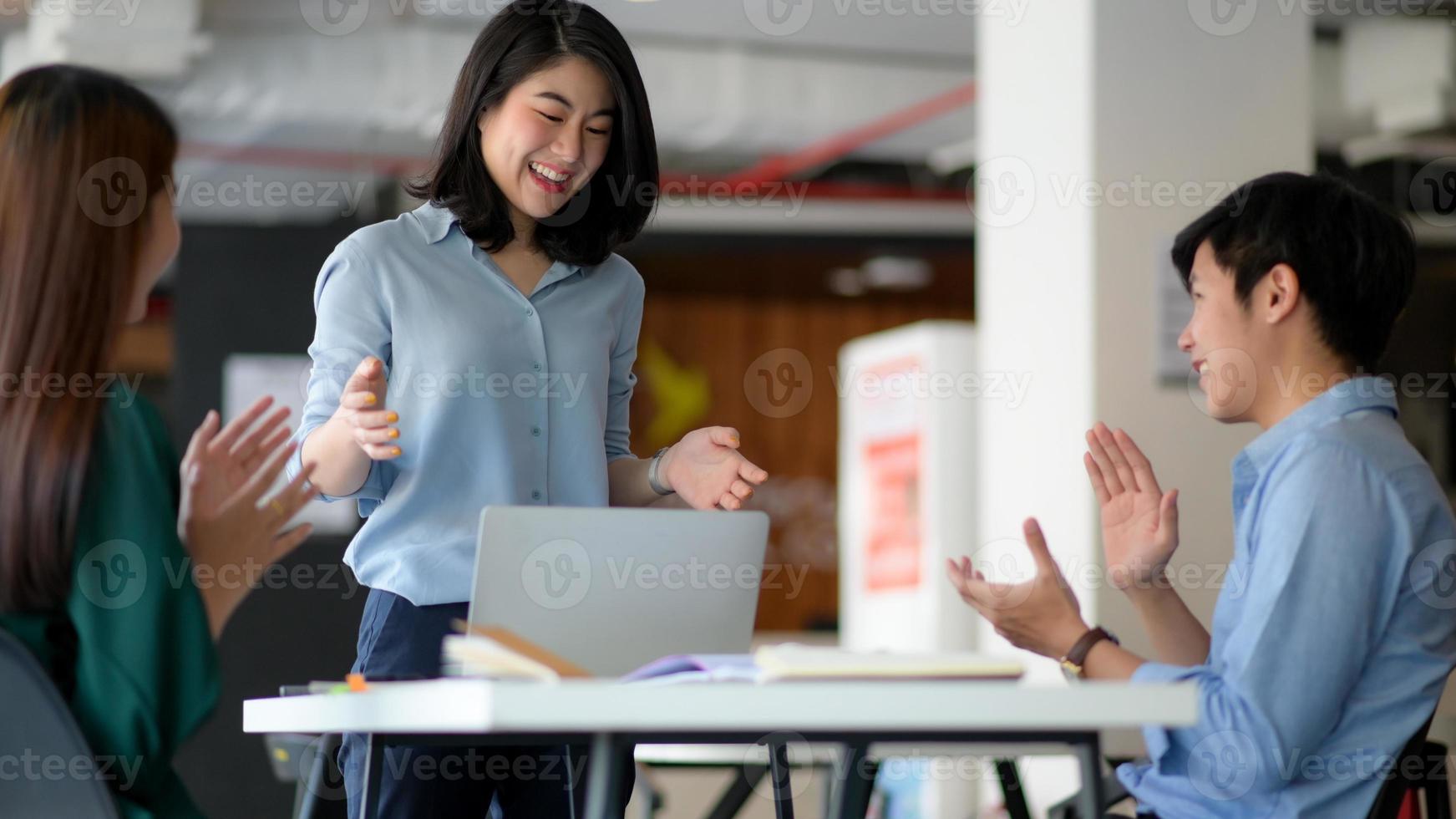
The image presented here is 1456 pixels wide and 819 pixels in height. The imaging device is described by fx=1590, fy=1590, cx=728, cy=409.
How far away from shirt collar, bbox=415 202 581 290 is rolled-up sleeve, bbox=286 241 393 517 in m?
0.11

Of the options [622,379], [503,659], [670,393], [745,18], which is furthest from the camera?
[670,393]

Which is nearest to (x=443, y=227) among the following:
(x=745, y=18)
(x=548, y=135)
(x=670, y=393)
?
(x=548, y=135)

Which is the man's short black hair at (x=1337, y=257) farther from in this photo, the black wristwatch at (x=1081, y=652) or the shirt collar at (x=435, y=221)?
the shirt collar at (x=435, y=221)

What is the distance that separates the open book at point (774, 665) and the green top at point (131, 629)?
0.26m

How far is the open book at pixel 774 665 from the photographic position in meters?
1.26

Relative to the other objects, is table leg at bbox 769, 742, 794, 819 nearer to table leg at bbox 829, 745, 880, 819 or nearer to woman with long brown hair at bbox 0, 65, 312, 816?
table leg at bbox 829, 745, 880, 819

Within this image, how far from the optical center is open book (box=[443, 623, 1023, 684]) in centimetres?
126

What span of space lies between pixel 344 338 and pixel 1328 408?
4.03 ft

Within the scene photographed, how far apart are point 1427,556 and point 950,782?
4.25 meters

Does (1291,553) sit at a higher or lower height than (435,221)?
lower

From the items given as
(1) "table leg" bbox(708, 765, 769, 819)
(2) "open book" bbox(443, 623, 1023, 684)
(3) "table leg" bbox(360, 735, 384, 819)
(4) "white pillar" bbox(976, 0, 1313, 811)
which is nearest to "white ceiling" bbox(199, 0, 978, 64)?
(4) "white pillar" bbox(976, 0, 1313, 811)

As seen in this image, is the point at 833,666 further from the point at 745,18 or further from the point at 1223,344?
the point at 745,18

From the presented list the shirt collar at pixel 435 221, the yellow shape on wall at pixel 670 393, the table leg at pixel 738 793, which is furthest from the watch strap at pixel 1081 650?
the yellow shape on wall at pixel 670 393

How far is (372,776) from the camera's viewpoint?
5.18ft
